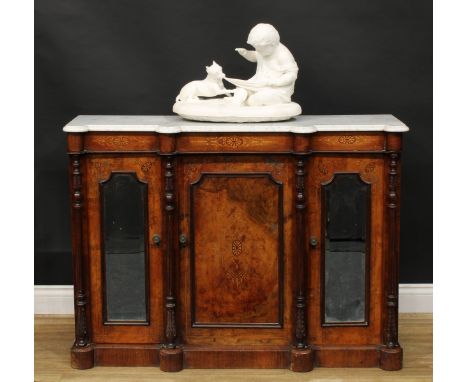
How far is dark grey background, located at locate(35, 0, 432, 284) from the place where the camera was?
6.76 metres

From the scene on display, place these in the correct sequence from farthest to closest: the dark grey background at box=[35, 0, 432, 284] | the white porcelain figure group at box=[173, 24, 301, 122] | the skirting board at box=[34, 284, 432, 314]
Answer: the skirting board at box=[34, 284, 432, 314]
the dark grey background at box=[35, 0, 432, 284]
the white porcelain figure group at box=[173, 24, 301, 122]

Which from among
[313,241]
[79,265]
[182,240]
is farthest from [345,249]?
[79,265]

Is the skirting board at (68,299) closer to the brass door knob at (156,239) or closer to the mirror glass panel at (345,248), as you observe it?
the mirror glass panel at (345,248)

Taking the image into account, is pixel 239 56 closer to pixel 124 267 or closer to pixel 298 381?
pixel 124 267

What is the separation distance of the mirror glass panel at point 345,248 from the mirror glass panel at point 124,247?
95 cm

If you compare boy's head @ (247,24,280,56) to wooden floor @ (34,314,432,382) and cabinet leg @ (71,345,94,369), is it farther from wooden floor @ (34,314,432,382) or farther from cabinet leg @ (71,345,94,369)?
cabinet leg @ (71,345,94,369)

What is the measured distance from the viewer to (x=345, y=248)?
20.0ft

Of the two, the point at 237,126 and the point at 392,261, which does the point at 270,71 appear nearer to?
the point at 237,126

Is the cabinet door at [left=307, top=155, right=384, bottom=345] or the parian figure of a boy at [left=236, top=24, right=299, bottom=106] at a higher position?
the parian figure of a boy at [left=236, top=24, right=299, bottom=106]

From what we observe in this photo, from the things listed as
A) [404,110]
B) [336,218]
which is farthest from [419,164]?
[336,218]

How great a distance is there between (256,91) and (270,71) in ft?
0.45

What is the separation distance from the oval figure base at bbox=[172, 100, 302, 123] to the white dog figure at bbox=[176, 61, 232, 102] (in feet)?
0.31

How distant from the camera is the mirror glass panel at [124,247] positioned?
6.09 metres

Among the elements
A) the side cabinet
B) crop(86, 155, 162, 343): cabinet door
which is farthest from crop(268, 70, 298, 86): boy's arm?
crop(86, 155, 162, 343): cabinet door
